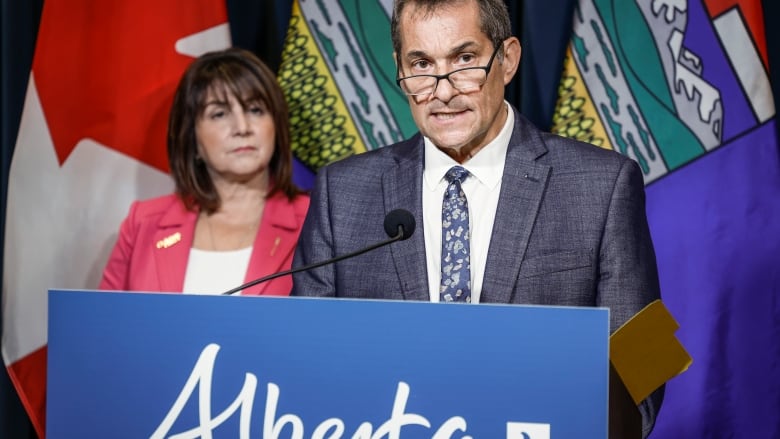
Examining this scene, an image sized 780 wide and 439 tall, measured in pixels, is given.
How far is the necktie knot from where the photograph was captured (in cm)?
186

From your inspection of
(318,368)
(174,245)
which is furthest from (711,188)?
(318,368)

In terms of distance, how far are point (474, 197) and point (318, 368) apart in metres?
0.63

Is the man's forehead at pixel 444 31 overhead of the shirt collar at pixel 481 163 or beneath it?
overhead

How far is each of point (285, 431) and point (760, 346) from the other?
1738 millimetres

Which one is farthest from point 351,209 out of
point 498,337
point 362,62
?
point 362,62

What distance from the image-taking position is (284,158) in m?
2.84

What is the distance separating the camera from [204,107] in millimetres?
2814

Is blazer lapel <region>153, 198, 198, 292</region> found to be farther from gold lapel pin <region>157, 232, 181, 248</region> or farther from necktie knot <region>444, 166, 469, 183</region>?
necktie knot <region>444, 166, 469, 183</region>

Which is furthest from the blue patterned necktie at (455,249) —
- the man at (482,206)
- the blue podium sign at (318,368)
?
the blue podium sign at (318,368)

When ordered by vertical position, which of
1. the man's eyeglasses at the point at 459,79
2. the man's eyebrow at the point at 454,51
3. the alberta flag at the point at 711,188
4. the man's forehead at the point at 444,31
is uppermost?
the man's forehead at the point at 444,31

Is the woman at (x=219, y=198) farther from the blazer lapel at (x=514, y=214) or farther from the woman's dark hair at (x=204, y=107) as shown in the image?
the blazer lapel at (x=514, y=214)

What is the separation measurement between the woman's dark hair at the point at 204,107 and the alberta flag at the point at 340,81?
→ 0.61 ft

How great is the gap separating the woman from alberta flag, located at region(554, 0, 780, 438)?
0.98 metres

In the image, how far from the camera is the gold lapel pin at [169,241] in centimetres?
278
